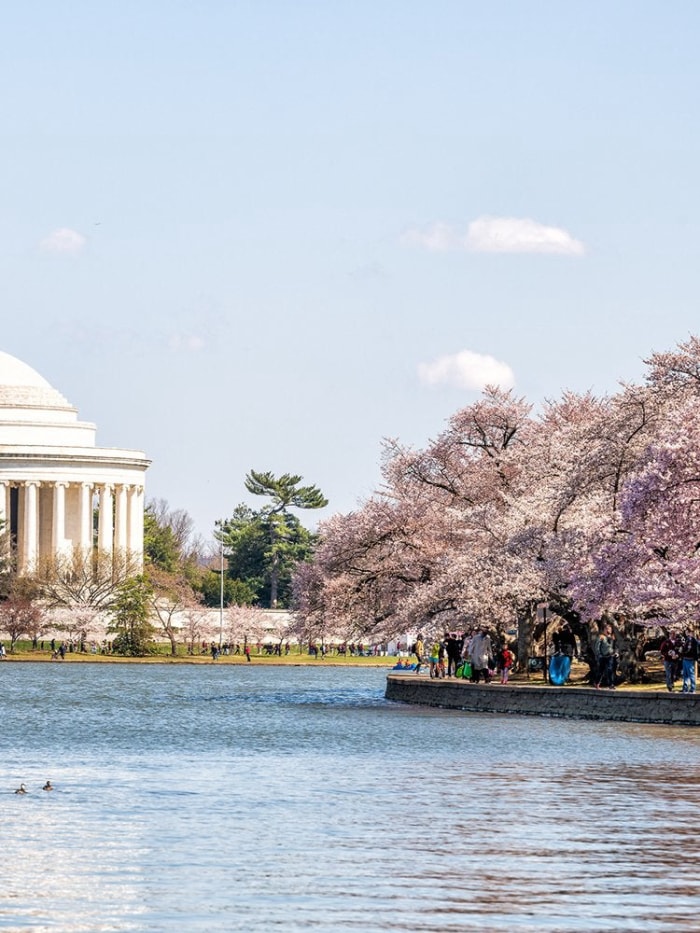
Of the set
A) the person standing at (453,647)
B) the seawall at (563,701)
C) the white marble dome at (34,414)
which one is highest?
the white marble dome at (34,414)

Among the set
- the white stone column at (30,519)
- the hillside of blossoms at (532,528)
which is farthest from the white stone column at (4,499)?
the hillside of blossoms at (532,528)

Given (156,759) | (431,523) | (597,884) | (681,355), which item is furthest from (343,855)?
(431,523)

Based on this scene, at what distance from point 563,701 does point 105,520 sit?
385 feet

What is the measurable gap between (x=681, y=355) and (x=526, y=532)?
724 cm

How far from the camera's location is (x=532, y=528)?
205 ft

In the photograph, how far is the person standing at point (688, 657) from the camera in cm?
5075

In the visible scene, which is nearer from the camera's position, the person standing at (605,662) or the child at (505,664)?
the person standing at (605,662)

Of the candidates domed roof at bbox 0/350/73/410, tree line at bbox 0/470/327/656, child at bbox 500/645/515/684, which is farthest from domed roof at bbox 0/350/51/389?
child at bbox 500/645/515/684

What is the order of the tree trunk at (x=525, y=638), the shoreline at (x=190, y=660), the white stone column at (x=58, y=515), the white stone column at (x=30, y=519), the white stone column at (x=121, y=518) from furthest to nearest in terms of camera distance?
the white stone column at (x=121, y=518) → the white stone column at (x=58, y=515) → the white stone column at (x=30, y=519) → the shoreline at (x=190, y=660) → the tree trunk at (x=525, y=638)

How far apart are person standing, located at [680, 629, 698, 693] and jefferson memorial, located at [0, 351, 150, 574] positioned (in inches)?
4259

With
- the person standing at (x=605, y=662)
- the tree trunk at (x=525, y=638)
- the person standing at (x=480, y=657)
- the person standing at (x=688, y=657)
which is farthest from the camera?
the tree trunk at (x=525, y=638)

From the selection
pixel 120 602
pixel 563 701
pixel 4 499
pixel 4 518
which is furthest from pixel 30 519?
pixel 563 701

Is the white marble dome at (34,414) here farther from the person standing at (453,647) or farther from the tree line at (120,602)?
the person standing at (453,647)

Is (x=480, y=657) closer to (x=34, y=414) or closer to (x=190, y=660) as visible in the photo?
(x=190, y=660)
